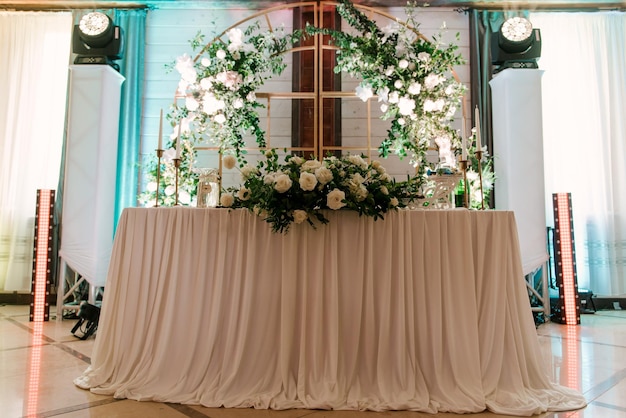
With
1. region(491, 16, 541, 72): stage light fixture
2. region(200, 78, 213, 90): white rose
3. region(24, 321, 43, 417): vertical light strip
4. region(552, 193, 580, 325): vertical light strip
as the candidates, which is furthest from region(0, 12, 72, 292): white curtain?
region(552, 193, 580, 325): vertical light strip

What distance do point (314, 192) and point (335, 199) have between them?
0.13 m

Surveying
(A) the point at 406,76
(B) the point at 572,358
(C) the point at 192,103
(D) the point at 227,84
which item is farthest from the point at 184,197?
(B) the point at 572,358

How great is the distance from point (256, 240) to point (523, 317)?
4.46ft

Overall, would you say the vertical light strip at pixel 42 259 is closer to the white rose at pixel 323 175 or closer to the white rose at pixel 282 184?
the white rose at pixel 282 184

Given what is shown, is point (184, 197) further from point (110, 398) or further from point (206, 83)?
point (110, 398)

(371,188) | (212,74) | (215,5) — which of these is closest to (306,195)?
(371,188)

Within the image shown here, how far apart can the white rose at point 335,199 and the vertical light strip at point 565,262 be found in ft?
10.9

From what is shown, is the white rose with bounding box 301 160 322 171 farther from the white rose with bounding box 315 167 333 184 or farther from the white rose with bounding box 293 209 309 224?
the white rose with bounding box 293 209 309 224

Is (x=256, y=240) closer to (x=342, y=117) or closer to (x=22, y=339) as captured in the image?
(x=22, y=339)

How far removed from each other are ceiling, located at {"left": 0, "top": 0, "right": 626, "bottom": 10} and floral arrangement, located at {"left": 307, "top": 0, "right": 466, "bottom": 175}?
1.49 meters

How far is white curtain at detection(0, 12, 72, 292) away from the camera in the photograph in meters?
5.19

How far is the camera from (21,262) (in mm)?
5191

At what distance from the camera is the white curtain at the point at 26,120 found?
5.19 metres

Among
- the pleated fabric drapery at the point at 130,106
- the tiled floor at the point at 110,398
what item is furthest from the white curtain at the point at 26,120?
the tiled floor at the point at 110,398
